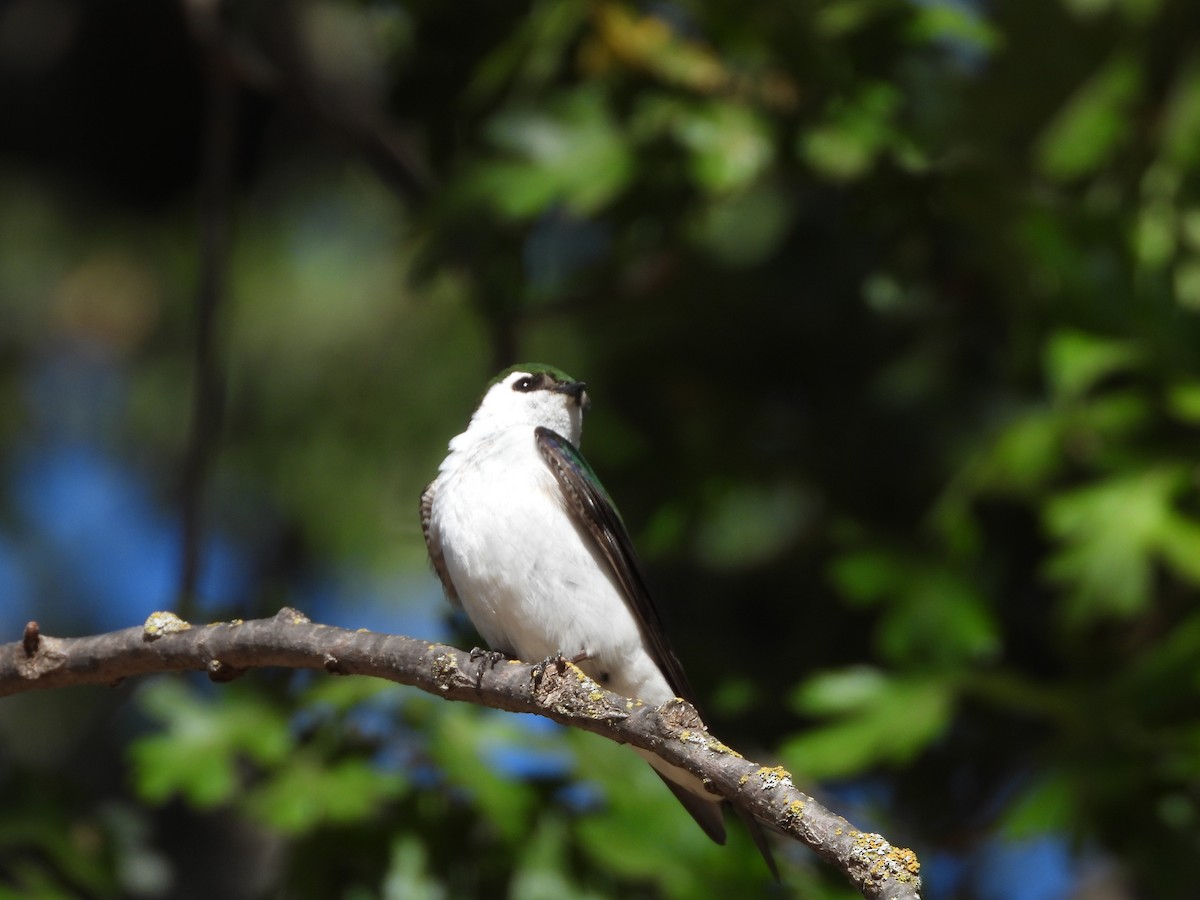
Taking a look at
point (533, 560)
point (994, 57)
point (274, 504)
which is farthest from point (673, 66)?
point (274, 504)

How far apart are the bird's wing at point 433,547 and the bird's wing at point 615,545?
1.27ft

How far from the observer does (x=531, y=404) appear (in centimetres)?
489

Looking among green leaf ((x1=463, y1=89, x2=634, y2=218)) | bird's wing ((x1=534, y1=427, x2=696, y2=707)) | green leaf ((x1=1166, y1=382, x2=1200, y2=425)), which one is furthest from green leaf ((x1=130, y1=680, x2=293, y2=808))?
green leaf ((x1=1166, y1=382, x2=1200, y2=425))

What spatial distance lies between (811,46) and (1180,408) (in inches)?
64.5

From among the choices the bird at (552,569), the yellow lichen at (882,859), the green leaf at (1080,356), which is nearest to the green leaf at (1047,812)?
the bird at (552,569)

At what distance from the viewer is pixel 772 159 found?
17.0 feet

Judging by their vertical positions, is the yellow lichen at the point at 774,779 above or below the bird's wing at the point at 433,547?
below

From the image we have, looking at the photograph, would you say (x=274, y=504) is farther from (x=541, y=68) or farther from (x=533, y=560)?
(x=533, y=560)

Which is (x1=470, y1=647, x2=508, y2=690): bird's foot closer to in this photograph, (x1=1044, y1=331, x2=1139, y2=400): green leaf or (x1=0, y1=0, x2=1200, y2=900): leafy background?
(x1=0, y1=0, x2=1200, y2=900): leafy background

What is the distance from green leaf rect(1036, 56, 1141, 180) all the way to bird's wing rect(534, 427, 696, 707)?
8.17 feet

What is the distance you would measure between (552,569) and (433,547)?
1.47 ft

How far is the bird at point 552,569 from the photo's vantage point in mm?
3998

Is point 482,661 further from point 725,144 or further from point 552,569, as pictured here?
point 725,144

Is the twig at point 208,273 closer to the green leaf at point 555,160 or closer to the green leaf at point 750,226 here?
the green leaf at point 555,160
